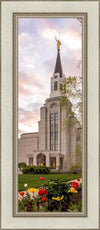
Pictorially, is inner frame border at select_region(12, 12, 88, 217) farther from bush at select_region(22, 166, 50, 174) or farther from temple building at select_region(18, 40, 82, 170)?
bush at select_region(22, 166, 50, 174)

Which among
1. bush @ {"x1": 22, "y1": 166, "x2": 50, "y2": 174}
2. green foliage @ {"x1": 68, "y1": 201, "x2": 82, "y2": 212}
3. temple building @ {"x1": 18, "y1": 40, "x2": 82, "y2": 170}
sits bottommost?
bush @ {"x1": 22, "y1": 166, "x2": 50, "y2": 174}

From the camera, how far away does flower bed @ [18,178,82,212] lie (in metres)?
1.01

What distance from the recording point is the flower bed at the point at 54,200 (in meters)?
1.01

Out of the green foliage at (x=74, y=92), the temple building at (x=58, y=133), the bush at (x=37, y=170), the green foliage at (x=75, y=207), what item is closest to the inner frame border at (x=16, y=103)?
the green foliage at (x=75, y=207)

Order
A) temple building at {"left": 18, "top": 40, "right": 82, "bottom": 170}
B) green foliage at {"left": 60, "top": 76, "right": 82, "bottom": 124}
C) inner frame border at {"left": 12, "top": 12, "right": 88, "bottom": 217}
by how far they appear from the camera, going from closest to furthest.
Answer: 1. inner frame border at {"left": 12, "top": 12, "right": 88, "bottom": 217}
2. green foliage at {"left": 60, "top": 76, "right": 82, "bottom": 124}
3. temple building at {"left": 18, "top": 40, "right": 82, "bottom": 170}

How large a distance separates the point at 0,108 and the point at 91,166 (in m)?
0.61

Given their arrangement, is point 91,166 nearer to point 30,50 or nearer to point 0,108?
point 0,108

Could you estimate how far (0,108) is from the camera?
985mm

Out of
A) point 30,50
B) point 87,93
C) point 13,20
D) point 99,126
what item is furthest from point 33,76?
point 99,126

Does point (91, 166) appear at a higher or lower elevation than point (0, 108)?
lower

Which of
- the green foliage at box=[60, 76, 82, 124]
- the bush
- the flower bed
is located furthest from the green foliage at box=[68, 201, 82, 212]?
the bush

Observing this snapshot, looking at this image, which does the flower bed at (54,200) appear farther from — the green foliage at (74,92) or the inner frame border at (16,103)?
the green foliage at (74,92)

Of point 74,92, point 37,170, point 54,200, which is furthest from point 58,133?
point 54,200

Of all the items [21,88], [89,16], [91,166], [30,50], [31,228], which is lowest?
[31,228]
